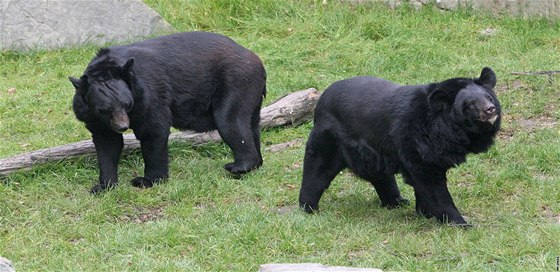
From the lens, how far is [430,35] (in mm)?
12023

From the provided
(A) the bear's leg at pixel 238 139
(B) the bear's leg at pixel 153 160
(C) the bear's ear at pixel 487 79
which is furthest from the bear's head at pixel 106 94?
(C) the bear's ear at pixel 487 79

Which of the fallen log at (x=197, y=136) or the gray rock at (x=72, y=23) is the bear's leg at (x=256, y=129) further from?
the gray rock at (x=72, y=23)

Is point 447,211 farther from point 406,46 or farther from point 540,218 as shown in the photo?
point 406,46

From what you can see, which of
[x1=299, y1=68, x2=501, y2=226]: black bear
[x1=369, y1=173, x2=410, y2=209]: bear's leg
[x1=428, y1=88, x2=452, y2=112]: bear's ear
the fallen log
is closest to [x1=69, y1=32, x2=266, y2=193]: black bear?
the fallen log

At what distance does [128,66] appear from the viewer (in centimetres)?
783

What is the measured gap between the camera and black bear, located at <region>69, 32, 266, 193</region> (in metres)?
7.84

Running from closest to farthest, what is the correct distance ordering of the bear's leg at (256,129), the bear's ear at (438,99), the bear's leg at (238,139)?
the bear's ear at (438,99)
the bear's leg at (238,139)
the bear's leg at (256,129)

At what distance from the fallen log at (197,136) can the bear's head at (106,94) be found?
603mm

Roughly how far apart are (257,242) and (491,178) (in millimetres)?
2222

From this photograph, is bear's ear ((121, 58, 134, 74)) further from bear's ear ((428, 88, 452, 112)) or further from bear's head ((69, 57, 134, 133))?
bear's ear ((428, 88, 452, 112))

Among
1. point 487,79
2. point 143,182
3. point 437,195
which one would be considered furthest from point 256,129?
point 487,79

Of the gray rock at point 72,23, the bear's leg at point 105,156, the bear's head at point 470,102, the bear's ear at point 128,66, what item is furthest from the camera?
the gray rock at point 72,23

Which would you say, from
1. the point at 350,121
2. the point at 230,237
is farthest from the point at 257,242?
the point at 350,121

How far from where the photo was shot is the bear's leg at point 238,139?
848 cm
